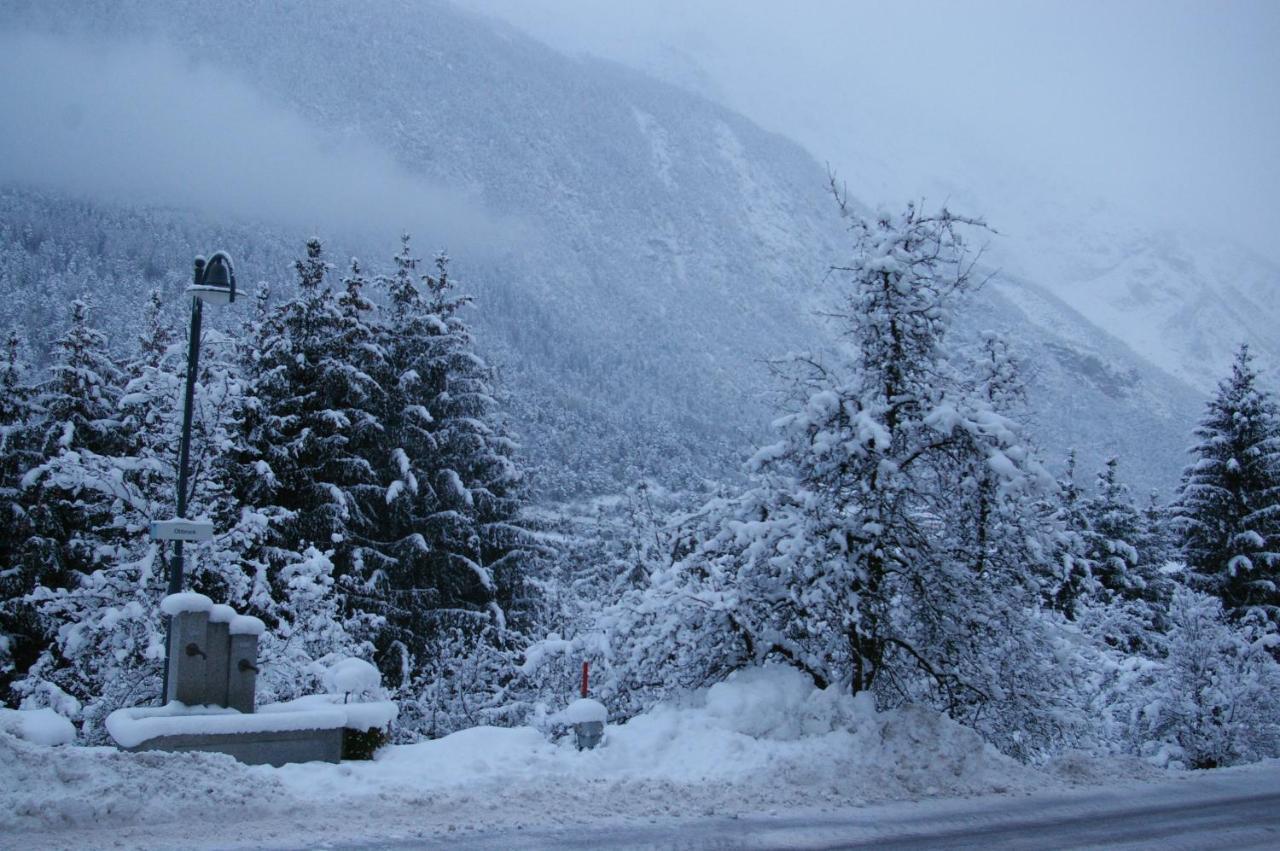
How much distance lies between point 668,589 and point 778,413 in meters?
2.73

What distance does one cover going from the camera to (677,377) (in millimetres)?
171000

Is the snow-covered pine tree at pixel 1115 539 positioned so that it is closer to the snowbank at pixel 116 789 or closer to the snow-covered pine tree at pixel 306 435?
the snow-covered pine tree at pixel 306 435

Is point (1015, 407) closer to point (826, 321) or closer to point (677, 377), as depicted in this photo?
point (826, 321)

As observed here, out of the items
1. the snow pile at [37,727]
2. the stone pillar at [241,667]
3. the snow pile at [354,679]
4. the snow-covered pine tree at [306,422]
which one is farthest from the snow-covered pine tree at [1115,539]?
the snow pile at [37,727]

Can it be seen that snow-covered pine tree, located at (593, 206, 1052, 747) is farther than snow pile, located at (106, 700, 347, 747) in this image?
Yes

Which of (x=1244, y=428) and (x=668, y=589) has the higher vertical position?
(x=1244, y=428)

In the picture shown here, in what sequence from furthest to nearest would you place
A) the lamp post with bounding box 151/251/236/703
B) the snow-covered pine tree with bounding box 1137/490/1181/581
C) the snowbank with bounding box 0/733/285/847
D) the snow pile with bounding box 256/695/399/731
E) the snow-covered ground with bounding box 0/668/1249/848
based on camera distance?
1. the snow-covered pine tree with bounding box 1137/490/1181/581
2. the lamp post with bounding box 151/251/236/703
3. the snow pile with bounding box 256/695/399/731
4. the snow-covered ground with bounding box 0/668/1249/848
5. the snowbank with bounding box 0/733/285/847

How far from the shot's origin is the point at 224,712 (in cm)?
926

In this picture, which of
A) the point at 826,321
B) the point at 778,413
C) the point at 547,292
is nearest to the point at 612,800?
the point at 778,413

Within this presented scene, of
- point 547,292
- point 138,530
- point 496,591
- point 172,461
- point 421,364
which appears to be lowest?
point 496,591

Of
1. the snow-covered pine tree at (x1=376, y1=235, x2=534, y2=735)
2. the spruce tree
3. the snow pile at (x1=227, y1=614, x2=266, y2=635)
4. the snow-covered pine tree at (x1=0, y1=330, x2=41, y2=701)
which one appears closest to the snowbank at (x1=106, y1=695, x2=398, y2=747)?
the snow pile at (x1=227, y1=614, x2=266, y2=635)

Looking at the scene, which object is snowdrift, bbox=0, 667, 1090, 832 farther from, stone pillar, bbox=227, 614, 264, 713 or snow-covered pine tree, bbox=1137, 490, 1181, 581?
snow-covered pine tree, bbox=1137, 490, 1181, 581

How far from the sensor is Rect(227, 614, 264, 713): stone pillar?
31.2 feet

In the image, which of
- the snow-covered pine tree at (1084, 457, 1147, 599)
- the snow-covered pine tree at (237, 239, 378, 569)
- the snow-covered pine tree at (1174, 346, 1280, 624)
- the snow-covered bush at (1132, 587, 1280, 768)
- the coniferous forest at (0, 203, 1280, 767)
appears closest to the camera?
the coniferous forest at (0, 203, 1280, 767)
